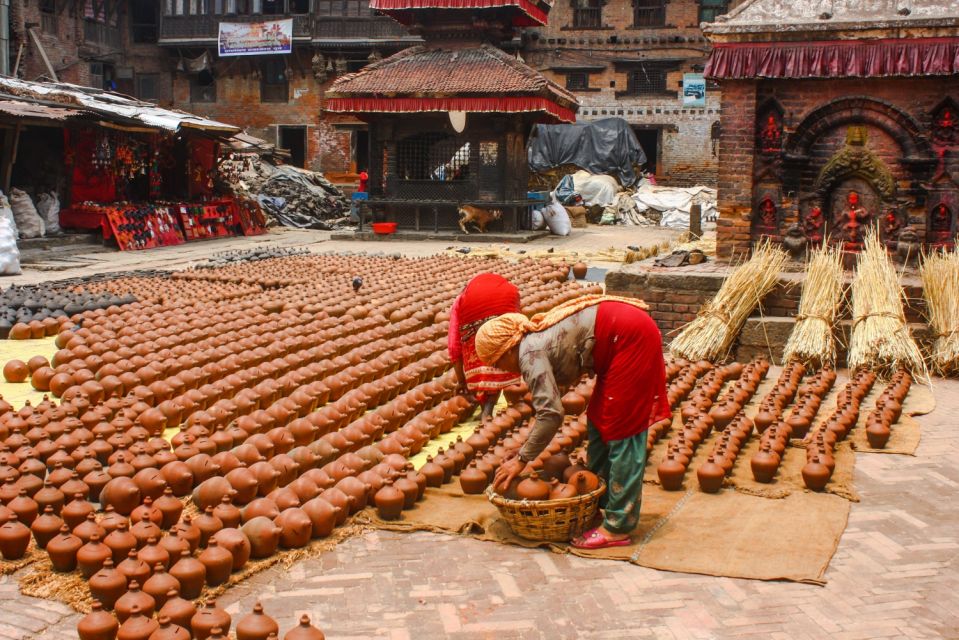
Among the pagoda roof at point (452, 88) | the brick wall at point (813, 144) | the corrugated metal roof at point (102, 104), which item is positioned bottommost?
the brick wall at point (813, 144)

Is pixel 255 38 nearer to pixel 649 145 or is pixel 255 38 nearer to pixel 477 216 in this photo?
pixel 649 145

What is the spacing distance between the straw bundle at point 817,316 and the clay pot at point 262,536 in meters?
5.55

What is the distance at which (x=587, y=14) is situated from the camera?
105ft

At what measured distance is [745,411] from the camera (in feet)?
23.9

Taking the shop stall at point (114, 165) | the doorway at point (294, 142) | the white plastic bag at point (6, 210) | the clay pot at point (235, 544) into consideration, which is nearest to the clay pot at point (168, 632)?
the clay pot at point (235, 544)

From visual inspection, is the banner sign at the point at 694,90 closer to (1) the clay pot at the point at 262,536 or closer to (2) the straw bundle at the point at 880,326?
(2) the straw bundle at the point at 880,326

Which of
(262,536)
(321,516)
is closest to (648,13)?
(321,516)

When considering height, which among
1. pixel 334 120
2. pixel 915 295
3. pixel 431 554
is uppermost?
pixel 334 120

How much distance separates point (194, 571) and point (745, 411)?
15.0 feet

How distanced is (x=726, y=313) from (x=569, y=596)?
545 cm

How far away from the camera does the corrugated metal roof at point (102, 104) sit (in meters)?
17.8

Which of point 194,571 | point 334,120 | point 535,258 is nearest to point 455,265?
point 535,258

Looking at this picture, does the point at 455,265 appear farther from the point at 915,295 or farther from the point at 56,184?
the point at 56,184

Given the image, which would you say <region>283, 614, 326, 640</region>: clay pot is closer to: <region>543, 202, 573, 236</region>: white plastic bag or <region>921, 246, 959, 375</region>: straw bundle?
<region>921, 246, 959, 375</region>: straw bundle
